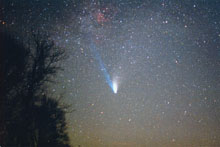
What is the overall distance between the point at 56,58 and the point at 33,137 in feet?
11.9

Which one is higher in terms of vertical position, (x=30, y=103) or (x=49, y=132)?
(x=30, y=103)

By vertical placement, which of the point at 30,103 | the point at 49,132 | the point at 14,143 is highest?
the point at 30,103

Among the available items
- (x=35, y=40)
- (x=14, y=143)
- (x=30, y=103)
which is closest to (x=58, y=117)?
(x=30, y=103)

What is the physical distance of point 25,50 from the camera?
32.7 ft

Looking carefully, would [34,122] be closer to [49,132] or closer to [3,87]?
[49,132]

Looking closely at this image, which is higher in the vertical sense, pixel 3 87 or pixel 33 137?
pixel 3 87

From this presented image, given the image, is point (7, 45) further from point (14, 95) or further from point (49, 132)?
point (49, 132)

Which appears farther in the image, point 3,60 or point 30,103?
point 30,103

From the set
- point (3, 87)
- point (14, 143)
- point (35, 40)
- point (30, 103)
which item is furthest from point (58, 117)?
point (35, 40)

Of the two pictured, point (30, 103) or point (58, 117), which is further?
point (58, 117)

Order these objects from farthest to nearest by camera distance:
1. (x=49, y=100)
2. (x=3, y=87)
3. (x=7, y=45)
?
(x=49, y=100) → (x=7, y=45) → (x=3, y=87)

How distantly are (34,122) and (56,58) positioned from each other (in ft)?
9.87

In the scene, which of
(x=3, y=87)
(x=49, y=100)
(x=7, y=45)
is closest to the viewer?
(x=3, y=87)

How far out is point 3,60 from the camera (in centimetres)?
930
